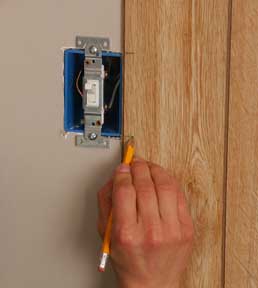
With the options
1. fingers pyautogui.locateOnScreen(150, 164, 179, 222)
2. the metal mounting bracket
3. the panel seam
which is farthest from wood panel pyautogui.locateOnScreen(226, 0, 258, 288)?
the metal mounting bracket

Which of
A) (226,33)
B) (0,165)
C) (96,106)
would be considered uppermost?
(226,33)

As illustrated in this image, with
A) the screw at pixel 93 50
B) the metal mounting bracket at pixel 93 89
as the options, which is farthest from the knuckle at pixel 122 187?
Answer: the screw at pixel 93 50

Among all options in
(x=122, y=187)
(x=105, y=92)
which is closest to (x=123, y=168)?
(x=122, y=187)

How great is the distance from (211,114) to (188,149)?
7 centimetres

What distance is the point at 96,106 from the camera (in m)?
0.77

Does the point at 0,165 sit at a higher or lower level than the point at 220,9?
lower

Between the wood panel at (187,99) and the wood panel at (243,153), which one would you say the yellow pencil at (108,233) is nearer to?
the wood panel at (187,99)

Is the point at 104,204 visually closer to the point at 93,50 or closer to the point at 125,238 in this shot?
the point at 125,238

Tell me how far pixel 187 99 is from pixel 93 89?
158 mm

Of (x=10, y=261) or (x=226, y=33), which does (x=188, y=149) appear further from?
(x=10, y=261)

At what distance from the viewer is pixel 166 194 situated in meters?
0.68

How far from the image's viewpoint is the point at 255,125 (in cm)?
73

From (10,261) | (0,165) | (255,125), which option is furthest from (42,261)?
(255,125)

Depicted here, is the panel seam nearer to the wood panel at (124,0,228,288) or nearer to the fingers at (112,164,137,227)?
the wood panel at (124,0,228,288)
